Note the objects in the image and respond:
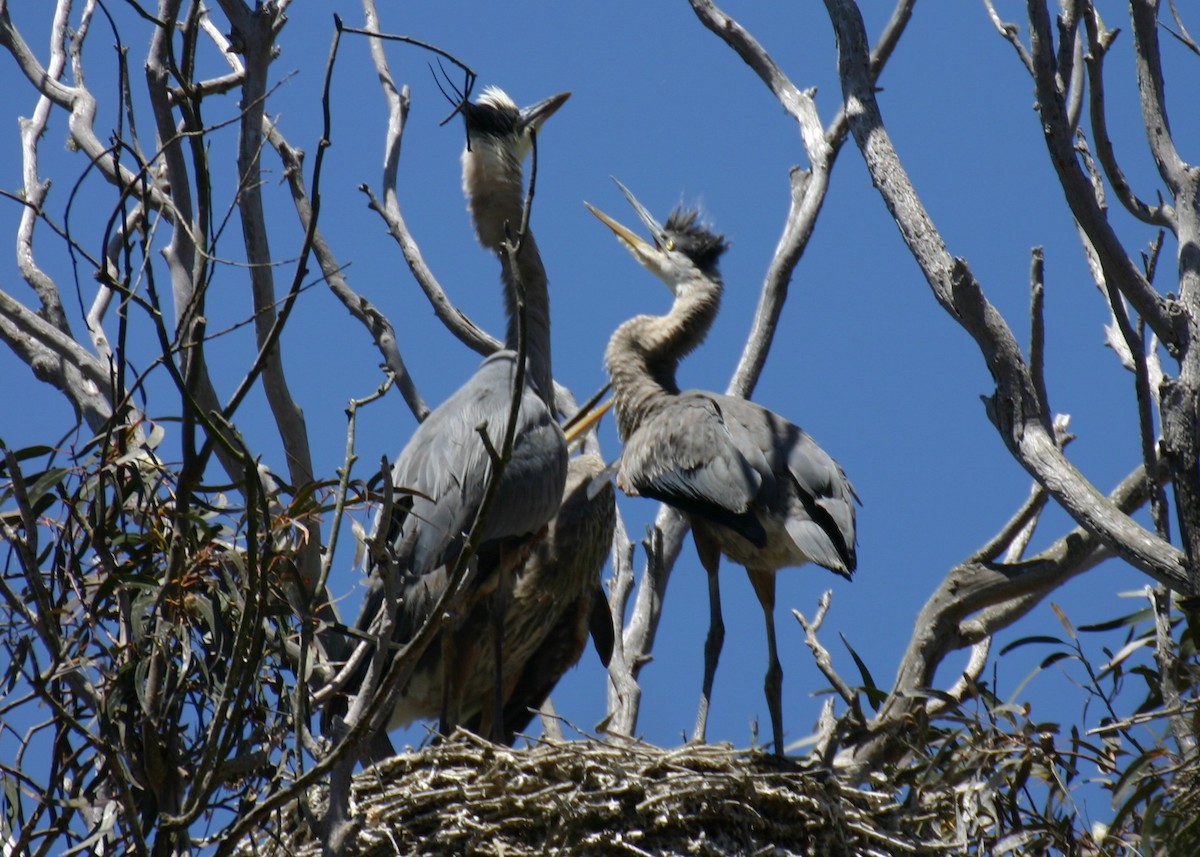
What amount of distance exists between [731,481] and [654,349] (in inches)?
53.6

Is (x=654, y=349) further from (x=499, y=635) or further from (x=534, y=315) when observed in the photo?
(x=499, y=635)

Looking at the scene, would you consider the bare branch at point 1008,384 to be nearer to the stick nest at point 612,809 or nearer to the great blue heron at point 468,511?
the stick nest at point 612,809

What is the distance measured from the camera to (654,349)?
6.01 meters

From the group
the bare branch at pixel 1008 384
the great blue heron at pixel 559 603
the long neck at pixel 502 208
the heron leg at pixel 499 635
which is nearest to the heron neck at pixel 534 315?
the long neck at pixel 502 208

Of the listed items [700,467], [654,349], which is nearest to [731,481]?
[700,467]

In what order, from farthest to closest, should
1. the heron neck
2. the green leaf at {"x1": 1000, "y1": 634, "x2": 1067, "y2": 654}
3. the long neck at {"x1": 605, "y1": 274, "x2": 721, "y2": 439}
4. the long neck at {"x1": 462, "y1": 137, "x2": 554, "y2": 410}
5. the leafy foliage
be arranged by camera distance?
the long neck at {"x1": 462, "y1": 137, "x2": 554, "y2": 410} → the long neck at {"x1": 605, "y1": 274, "x2": 721, "y2": 439} → the heron neck → the green leaf at {"x1": 1000, "y1": 634, "x2": 1067, "y2": 654} → the leafy foliage

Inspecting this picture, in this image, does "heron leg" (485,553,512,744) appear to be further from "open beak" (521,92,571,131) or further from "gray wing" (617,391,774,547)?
"open beak" (521,92,571,131)

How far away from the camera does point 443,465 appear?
4922 mm

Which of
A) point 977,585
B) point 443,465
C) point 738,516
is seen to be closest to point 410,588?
point 443,465

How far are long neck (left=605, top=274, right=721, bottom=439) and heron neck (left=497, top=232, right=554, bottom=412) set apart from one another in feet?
0.94

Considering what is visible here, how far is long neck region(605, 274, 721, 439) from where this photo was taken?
573 cm

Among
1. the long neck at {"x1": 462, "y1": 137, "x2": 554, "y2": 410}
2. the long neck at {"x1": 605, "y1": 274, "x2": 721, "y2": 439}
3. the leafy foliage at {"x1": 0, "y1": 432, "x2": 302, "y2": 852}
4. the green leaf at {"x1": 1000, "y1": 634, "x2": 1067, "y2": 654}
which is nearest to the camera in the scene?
the leafy foliage at {"x1": 0, "y1": 432, "x2": 302, "y2": 852}

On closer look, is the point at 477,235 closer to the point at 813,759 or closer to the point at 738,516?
the point at 738,516

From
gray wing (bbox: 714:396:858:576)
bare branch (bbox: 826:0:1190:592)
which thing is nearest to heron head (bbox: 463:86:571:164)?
gray wing (bbox: 714:396:858:576)
